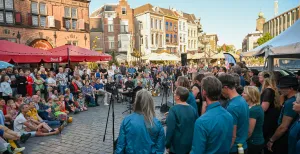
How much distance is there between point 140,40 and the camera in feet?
135

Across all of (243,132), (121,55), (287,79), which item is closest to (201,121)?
(243,132)

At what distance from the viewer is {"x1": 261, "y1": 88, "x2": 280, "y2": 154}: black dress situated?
360 cm

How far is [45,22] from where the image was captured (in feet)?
65.4

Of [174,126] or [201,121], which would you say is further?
[174,126]

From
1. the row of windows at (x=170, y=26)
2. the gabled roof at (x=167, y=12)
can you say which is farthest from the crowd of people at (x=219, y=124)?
the gabled roof at (x=167, y=12)

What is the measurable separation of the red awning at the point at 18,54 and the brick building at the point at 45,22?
26.2 feet

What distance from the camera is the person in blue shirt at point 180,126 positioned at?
10.1 ft

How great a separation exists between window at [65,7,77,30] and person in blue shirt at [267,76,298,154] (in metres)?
21.6

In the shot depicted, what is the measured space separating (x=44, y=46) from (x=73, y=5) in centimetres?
539

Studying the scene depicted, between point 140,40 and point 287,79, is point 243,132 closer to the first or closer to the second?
point 287,79

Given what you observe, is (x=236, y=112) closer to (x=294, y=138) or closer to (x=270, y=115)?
(x=294, y=138)

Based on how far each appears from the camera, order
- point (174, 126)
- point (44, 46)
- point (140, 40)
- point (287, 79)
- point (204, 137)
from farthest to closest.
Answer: point (140, 40), point (44, 46), point (287, 79), point (174, 126), point (204, 137)

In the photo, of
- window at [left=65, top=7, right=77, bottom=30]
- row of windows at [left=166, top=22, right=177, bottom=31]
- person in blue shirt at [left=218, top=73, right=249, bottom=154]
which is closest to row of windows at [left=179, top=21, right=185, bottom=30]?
row of windows at [left=166, top=22, right=177, bottom=31]

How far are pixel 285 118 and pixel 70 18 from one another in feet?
72.3
